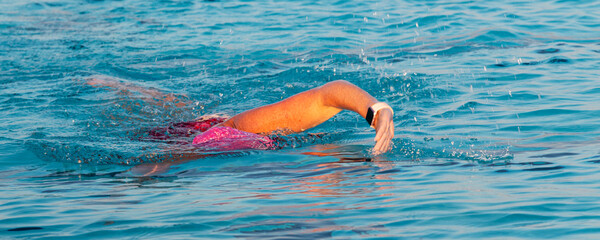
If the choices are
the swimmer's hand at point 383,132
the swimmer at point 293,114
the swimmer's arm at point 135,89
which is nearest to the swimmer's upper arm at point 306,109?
the swimmer at point 293,114

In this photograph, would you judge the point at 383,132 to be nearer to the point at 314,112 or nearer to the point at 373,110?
the point at 373,110

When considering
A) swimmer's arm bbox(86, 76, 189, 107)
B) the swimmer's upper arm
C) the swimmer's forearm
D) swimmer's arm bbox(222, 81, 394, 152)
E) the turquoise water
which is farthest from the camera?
swimmer's arm bbox(86, 76, 189, 107)

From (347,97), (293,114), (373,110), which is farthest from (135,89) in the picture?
(373,110)

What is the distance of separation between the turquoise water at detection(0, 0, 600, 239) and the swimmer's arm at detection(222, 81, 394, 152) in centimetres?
25

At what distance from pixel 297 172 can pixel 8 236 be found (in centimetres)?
210

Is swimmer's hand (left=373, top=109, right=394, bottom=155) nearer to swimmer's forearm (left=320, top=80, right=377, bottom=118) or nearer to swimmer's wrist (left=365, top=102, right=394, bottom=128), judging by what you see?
swimmer's wrist (left=365, top=102, right=394, bottom=128)

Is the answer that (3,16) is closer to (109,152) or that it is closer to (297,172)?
(109,152)

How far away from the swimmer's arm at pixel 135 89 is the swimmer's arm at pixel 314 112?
232 cm

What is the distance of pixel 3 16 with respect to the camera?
53.4 ft

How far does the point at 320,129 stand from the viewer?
6730mm

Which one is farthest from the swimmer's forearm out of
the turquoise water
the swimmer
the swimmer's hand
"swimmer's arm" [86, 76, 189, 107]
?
"swimmer's arm" [86, 76, 189, 107]

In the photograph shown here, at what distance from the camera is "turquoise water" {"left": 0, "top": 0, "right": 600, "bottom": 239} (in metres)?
3.64

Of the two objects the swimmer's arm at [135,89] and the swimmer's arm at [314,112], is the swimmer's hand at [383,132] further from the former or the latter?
the swimmer's arm at [135,89]

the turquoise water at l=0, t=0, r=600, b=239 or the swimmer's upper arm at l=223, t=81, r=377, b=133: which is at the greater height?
the swimmer's upper arm at l=223, t=81, r=377, b=133
